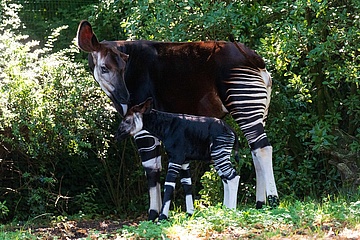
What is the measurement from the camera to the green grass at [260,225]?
15.5 feet

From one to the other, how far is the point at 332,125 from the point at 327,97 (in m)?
0.46

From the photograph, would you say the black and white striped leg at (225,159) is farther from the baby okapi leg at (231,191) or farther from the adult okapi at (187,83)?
the adult okapi at (187,83)

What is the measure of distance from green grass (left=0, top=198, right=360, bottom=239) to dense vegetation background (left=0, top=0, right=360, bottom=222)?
217 centimetres

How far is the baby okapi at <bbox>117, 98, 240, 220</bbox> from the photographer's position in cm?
575

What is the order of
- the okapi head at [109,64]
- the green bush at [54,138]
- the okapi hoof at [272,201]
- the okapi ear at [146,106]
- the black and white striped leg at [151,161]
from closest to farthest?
1. the okapi ear at [146,106]
2. the okapi hoof at [272,201]
3. the okapi head at [109,64]
4. the black and white striped leg at [151,161]
5. the green bush at [54,138]

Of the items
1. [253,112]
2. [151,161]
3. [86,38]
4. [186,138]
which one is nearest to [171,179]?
[186,138]

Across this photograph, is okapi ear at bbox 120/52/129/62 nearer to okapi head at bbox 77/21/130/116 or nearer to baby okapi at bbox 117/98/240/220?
okapi head at bbox 77/21/130/116

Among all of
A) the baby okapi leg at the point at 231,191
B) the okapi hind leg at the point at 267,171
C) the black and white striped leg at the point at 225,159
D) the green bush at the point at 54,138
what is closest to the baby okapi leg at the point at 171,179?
the black and white striped leg at the point at 225,159

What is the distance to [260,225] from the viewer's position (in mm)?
4949

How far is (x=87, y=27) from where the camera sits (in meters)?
6.15

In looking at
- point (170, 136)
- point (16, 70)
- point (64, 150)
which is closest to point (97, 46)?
point (170, 136)

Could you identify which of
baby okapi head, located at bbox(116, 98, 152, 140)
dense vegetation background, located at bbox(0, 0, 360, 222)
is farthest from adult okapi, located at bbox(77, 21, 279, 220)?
dense vegetation background, located at bbox(0, 0, 360, 222)

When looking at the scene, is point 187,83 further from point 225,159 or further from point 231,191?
point 231,191

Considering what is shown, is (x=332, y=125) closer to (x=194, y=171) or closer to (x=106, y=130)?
(x=194, y=171)
